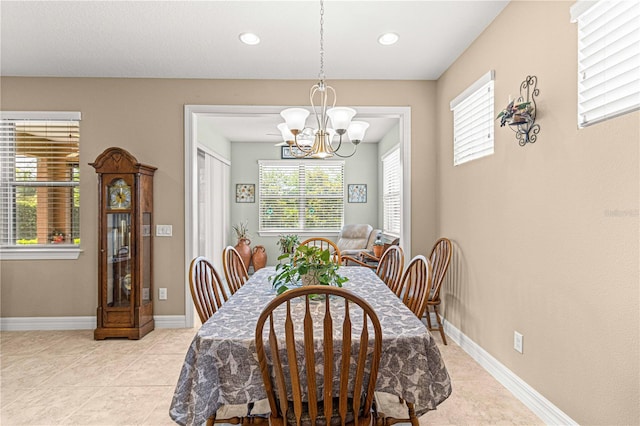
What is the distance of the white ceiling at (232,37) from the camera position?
2.47 meters

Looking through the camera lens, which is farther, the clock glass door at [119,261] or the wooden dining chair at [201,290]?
the clock glass door at [119,261]

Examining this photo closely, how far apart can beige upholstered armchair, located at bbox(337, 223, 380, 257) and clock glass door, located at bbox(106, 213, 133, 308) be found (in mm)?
3360

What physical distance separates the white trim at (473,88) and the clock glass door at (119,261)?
320 centimetres

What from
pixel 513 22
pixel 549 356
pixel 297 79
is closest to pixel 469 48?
pixel 513 22

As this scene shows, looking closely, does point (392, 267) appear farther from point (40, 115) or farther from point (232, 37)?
point (40, 115)

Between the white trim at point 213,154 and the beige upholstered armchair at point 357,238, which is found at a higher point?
the white trim at point 213,154

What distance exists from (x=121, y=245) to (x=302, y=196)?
4.01 metres

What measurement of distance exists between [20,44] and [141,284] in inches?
88.7

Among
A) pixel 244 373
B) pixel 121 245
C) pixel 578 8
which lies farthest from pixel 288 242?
pixel 578 8

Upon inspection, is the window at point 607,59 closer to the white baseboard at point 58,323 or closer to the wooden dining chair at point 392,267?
the wooden dining chair at point 392,267

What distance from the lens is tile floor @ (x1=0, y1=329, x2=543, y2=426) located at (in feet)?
7.00

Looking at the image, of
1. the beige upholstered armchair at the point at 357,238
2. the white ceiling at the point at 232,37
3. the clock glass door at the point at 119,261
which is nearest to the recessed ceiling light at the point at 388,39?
the white ceiling at the point at 232,37

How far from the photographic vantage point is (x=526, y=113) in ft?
7.07

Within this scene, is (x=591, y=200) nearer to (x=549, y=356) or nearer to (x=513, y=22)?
(x=549, y=356)
